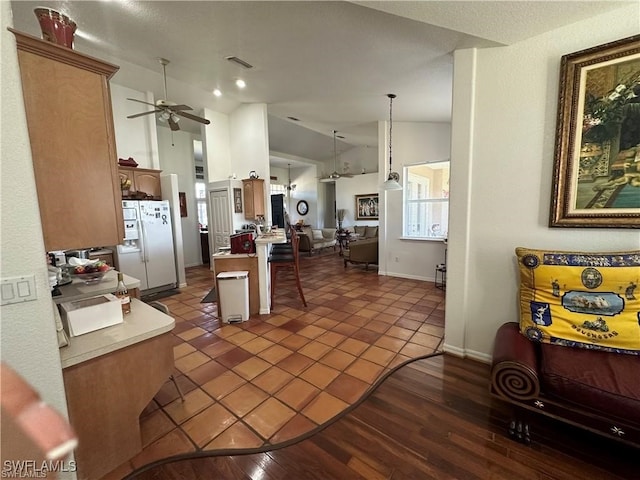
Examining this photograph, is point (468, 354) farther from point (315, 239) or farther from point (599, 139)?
point (315, 239)

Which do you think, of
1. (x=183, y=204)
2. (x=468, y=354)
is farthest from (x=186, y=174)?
(x=468, y=354)

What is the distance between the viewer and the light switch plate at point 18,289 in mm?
1011

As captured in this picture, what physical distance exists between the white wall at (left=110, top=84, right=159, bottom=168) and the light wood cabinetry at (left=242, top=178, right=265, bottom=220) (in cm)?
161

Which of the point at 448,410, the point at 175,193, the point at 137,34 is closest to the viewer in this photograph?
the point at 448,410

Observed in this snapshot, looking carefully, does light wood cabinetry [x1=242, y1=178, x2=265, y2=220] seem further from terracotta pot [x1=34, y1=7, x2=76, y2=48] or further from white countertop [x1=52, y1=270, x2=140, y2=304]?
terracotta pot [x1=34, y1=7, x2=76, y2=48]

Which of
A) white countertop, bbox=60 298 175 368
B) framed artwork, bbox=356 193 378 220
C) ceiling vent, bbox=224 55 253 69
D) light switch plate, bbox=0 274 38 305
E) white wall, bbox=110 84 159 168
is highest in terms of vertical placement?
ceiling vent, bbox=224 55 253 69

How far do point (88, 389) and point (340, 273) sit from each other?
449 cm

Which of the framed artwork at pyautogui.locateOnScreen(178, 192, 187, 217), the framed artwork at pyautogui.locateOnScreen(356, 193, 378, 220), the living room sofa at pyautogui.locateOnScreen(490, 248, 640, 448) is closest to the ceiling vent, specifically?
the living room sofa at pyautogui.locateOnScreen(490, 248, 640, 448)

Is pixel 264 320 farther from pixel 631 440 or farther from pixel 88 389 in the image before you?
pixel 631 440

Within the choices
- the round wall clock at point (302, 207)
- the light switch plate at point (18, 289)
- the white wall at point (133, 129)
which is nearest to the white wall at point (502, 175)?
the light switch plate at point (18, 289)

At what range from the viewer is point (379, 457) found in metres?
1.46

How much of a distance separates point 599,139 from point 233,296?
3.45 metres

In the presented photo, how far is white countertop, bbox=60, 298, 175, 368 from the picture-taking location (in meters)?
1.28

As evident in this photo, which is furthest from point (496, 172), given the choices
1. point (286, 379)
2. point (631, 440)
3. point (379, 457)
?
point (286, 379)
